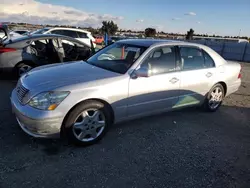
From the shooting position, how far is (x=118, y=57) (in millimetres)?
4344

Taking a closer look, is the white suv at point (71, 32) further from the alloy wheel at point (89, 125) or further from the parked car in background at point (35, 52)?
the alloy wheel at point (89, 125)

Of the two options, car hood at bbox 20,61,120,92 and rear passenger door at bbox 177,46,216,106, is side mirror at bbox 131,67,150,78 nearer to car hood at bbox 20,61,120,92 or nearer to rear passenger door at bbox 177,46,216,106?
car hood at bbox 20,61,120,92

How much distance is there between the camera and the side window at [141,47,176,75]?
12.7 ft

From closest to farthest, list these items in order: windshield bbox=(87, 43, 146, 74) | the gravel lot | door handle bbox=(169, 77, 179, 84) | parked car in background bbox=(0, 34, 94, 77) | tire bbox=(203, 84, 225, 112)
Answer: the gravel lot, windshield bbox=(87, 43, 146, 74), door handle bbox=(169, 77, 179, 84), tire bbox=(203, 84, 225, 112), parked car in background bbox=(0, 34, 94, 77)

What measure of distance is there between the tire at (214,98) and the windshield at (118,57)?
196cm

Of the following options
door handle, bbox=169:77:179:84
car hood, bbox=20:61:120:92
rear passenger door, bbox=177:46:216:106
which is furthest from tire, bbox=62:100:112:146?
rear passenger door, bbox=177:46:216:106

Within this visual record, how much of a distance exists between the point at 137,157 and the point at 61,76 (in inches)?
63.7

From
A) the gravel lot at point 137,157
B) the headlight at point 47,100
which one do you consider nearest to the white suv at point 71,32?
the gravel lot at point 137,157

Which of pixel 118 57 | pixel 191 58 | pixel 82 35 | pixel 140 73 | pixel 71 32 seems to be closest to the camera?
pixel 140 73

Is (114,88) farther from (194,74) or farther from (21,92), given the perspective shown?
(194,74)

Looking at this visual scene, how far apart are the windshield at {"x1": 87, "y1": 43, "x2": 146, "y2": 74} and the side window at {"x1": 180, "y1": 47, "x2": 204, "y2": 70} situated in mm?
866

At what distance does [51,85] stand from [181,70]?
234 centimetres

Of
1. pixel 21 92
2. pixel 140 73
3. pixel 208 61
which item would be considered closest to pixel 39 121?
pixel 21 92

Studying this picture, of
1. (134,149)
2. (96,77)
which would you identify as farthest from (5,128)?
(134,149)
